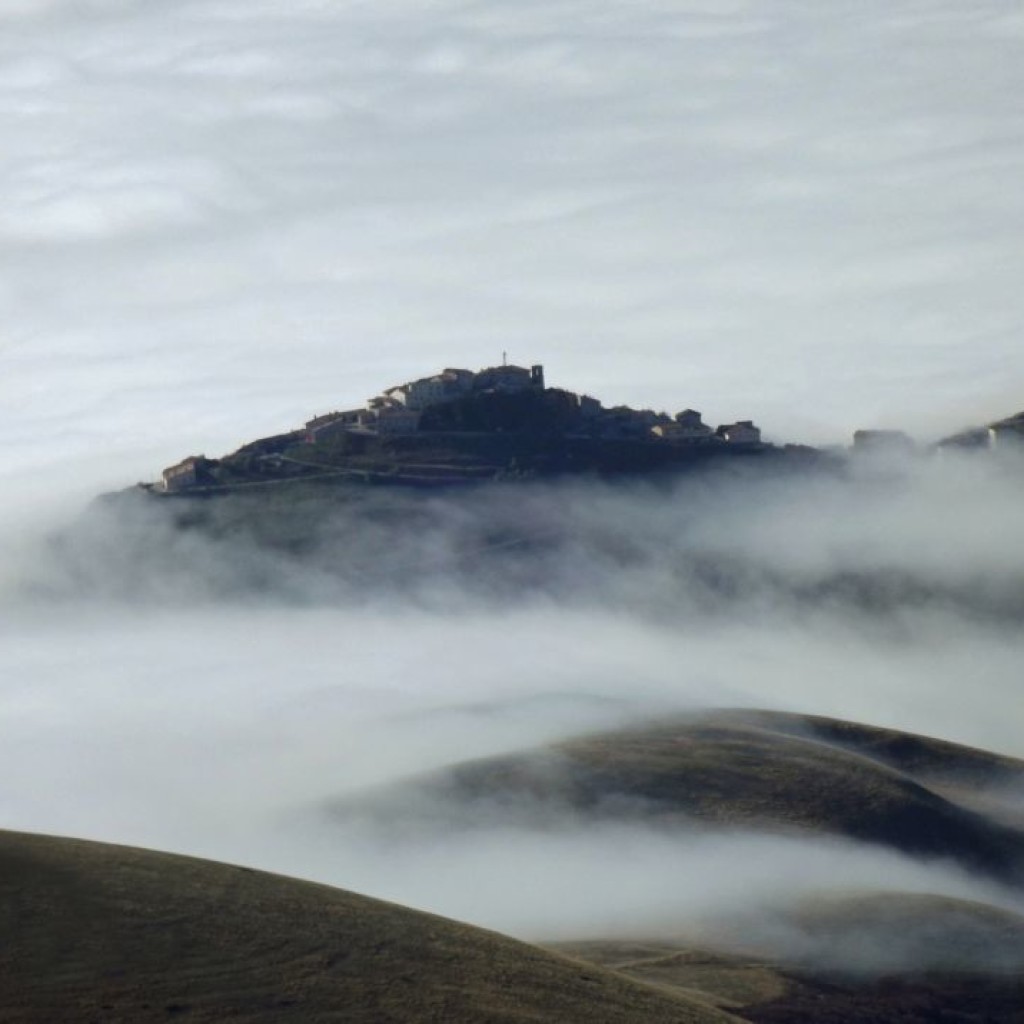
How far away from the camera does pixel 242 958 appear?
83.9 m

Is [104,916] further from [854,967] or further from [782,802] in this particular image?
[782,802]

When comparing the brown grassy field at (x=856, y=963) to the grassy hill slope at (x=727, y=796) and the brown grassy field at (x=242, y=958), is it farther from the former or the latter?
the brown grassy field at (x=242, y=958)

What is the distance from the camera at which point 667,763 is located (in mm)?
188375

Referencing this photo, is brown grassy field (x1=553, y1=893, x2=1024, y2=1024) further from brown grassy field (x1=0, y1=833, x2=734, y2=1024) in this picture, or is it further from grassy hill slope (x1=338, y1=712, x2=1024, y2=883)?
brown grassy field (x1=0, y1=833, x2=734, y2=1024)

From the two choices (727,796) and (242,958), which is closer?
(242,958)

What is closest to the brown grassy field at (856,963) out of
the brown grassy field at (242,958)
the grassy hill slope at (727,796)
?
the grassy hill slope at (727,796)

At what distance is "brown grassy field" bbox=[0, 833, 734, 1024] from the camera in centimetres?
7925

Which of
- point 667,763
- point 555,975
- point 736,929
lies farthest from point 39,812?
point 555,975

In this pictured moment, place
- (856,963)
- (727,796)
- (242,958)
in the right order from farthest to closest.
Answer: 1. (727,796)
2. (856,963)
3. (242,958)

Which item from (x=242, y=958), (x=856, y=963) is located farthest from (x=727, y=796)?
(x=242, y=958)

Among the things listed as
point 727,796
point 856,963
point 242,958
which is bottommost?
point 856,963

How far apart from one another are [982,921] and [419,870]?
36.6 meters

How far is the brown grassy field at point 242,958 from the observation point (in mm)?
79250

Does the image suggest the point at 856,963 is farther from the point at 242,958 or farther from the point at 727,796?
the point at 242,958
